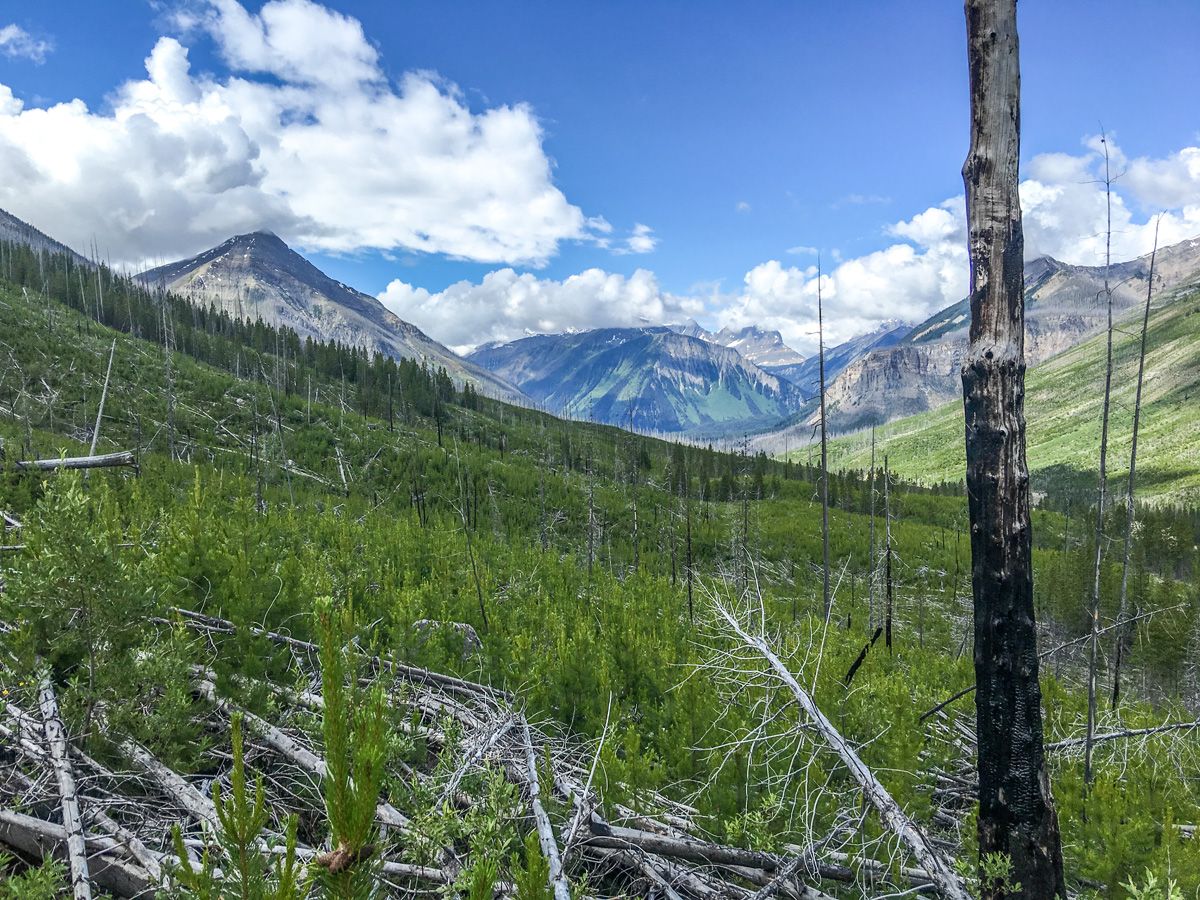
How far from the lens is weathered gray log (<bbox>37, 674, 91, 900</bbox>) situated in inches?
84.8

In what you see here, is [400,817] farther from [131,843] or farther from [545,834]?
[131,843]

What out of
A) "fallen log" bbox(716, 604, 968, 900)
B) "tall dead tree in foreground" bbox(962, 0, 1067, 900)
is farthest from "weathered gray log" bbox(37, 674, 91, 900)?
"tall dead tree in foreground" bbox(962, 0, 1067, 900)

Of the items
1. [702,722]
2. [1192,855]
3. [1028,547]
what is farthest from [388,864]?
[1192,855]

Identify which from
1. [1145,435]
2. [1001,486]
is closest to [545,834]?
[1001,486]

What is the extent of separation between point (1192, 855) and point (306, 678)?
245 inches

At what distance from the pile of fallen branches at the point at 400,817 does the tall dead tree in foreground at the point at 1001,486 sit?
1.67 feet

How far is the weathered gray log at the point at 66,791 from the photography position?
7.07ft

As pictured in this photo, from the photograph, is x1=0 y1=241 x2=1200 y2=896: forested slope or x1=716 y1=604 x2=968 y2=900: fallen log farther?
x1=0 y1=241 x2=1200 y2=896: forested slope

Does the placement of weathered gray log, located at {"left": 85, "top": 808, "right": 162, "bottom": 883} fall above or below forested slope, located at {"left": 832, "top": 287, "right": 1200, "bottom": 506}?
below

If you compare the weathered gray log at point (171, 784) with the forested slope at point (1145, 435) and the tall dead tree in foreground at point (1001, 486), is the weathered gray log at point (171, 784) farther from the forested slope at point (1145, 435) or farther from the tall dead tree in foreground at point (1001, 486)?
the forested slope at point (1145, 435)

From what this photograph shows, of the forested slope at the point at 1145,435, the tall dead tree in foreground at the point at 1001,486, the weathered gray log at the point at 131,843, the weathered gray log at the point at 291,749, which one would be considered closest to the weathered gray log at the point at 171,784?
the weathered gray log at the point at 131,843

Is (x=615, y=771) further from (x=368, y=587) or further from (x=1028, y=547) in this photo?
(x=368, y=587)

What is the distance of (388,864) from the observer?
9.09 feet

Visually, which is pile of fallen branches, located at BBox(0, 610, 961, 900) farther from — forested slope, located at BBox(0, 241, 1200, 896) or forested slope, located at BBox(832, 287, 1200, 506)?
forested slope, located at BBox(832, 287, 1200, 506)
